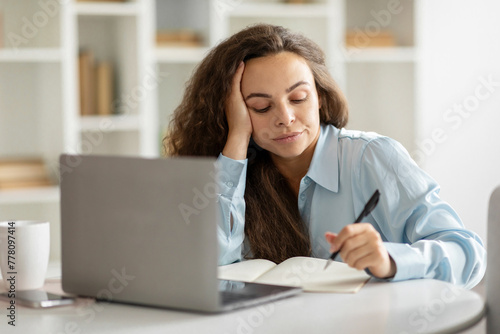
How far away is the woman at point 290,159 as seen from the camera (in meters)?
1.58

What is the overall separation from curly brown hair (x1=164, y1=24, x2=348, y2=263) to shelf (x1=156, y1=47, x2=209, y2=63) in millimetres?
1483

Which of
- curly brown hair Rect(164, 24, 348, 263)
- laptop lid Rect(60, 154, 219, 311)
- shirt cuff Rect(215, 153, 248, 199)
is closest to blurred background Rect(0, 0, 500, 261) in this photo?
curly brown hair Rect(164, 24, 348, 263)

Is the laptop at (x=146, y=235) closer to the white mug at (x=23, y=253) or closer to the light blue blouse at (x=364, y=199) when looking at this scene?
the white mug at (x=23, y=253)

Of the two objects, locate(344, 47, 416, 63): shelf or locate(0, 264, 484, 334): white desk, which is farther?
locate(344, 47, 416, 63): shelf

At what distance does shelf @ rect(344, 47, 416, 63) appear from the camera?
3641mm

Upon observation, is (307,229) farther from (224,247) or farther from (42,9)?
(42,9)

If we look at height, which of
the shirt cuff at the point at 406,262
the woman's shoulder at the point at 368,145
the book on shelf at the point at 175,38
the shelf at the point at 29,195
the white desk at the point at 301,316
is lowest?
the shelf at the point at 29,195

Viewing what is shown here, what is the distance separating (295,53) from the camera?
174cm

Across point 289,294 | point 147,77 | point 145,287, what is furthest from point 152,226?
point 147,77

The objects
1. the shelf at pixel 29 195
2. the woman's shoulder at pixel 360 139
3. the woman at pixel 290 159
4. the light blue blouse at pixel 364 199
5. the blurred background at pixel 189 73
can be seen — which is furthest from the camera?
the blurred background at pixel 189 73

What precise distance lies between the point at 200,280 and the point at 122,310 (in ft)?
0.49

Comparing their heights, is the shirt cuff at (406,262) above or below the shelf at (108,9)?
below

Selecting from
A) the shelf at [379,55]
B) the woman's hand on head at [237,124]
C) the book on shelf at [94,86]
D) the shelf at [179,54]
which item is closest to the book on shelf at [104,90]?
the book on shelf at [94,86]

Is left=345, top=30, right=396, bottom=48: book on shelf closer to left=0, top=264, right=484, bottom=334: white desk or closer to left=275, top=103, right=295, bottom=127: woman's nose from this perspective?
left=275, top=103, right=295, bottom=127: woman's nose
